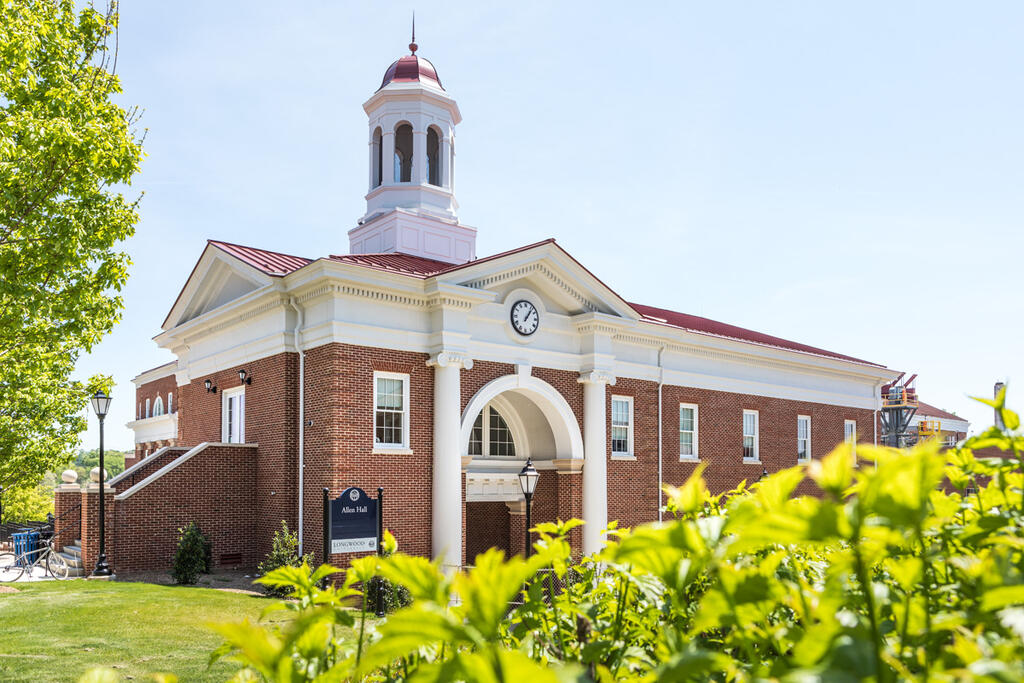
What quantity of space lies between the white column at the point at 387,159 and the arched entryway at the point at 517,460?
295 inches

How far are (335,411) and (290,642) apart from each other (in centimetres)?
1672

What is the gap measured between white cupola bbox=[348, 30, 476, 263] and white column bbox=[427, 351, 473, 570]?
18.8 feet

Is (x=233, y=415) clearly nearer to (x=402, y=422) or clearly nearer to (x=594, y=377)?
(x=402, y=422)

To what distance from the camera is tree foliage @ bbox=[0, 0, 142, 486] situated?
12.6 meters

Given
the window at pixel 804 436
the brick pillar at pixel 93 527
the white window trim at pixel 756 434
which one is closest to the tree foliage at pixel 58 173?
the brick pillar at pixel 93 527

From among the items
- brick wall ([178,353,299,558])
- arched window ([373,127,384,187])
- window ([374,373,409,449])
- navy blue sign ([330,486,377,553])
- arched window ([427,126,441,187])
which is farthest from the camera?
arched window ([427,126,441,187])

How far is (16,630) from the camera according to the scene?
12148 mm

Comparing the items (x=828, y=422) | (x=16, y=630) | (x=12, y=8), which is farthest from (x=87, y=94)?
(x=828, y=422)

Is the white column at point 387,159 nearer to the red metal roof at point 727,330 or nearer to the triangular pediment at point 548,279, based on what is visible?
the triangular pediment at point 548,279

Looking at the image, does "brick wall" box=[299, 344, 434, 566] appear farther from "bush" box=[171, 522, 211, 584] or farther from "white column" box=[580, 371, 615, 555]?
"white column" box=[580, 371, 615, 555]

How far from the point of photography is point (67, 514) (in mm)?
21828

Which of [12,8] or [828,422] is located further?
[828,422]

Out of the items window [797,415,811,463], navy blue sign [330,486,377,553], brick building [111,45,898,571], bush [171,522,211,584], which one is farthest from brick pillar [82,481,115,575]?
window [797,415,811,463]

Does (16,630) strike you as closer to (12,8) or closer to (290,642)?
(12,8)
